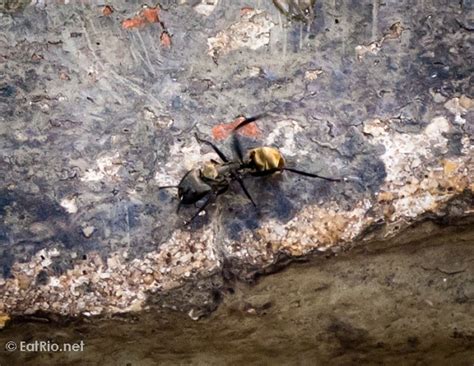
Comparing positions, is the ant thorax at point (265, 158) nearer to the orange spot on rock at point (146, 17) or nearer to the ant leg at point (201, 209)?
the ant leg at point (201, 209)

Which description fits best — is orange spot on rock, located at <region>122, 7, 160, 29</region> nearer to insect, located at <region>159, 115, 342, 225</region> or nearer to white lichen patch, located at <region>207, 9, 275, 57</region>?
white lichen patch, located at <region>207, 9, 275, 57</region>

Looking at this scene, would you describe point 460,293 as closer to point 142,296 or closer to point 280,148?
point 280,148

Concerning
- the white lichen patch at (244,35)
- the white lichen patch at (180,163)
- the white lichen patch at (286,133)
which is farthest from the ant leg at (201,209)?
the white lichen patch at (244,35)

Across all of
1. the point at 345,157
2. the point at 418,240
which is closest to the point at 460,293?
the point at 418,240

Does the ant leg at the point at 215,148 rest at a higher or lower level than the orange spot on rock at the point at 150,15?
lower

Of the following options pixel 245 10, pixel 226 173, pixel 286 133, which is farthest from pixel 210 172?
pixel 245 10

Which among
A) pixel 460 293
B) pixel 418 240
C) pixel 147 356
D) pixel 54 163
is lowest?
pixel 147 356
